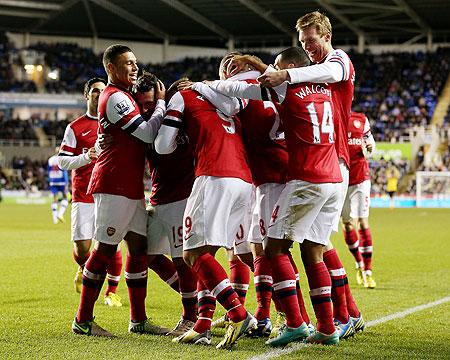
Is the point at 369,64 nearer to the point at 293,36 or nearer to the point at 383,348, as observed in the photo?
the point at 293,36

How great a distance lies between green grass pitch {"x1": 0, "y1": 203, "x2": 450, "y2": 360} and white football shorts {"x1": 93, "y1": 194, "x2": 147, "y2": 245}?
2.55 ft

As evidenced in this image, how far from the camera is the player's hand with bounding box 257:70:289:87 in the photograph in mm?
5605

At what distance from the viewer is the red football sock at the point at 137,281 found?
672 centimetres

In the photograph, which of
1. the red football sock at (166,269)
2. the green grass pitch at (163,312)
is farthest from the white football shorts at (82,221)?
the red football sock at (166,269)

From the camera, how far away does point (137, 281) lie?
22.1 feet

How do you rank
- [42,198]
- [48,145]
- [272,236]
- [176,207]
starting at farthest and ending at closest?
[48,145]
[42,198]
[176,207]
[272,236]

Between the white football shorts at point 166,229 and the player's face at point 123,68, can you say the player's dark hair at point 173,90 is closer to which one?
the player's face at point 123,68

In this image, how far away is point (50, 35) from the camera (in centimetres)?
5275

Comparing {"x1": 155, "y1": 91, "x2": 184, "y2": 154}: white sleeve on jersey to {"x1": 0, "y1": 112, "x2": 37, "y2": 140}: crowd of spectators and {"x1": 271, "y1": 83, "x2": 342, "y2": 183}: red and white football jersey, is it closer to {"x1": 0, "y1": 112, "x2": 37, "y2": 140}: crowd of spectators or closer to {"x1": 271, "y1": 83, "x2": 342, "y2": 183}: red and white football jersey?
{"x1": 271, "y1": 83, "x2": 342, "y2": 183}: red and white football jersey

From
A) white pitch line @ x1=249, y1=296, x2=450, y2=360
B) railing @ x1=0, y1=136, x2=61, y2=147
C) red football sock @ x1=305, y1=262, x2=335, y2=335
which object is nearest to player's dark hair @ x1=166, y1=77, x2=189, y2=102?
red football sock @ x1=305, y1=262, x2=335, y2=335

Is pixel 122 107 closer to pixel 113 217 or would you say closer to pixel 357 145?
pixel 113 217

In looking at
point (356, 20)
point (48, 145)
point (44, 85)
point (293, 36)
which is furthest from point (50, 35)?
point (356, 20)

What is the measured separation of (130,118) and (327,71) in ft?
Result: 4.91

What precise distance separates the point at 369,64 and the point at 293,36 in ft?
16.5
